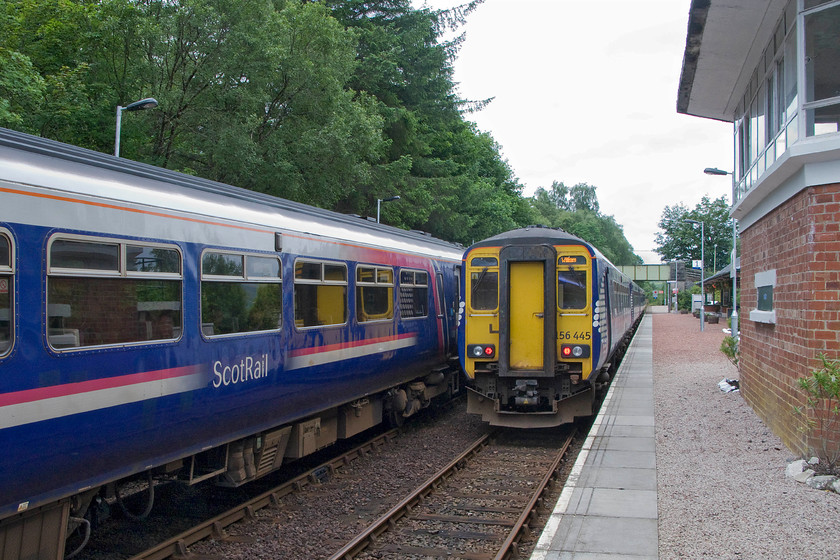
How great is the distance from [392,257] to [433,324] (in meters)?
2.18

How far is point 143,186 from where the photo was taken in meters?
5.54

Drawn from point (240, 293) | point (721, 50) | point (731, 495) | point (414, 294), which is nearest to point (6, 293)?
point (240, 293)

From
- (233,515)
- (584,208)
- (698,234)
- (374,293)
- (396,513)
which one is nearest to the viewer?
(233,515)

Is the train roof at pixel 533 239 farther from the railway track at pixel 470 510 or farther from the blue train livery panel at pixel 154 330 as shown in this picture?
the railway track at pixel 470 510

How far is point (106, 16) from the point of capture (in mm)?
14508

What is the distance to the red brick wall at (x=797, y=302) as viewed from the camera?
288 inches

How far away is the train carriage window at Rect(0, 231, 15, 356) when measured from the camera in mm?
4199

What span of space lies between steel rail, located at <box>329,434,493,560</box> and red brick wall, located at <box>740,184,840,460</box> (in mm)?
3988

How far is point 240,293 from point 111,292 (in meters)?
1.61

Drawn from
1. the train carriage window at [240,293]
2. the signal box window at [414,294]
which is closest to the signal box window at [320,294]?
the train carriage window at [240,293]

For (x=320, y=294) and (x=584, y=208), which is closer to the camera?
(x=320, y=294)

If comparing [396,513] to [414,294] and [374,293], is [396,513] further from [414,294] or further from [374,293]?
[414,294]

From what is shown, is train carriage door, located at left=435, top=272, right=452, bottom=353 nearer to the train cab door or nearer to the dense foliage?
the train cab door

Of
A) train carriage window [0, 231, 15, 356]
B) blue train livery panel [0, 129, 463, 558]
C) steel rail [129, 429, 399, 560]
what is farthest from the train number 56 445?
train carriage window [0, 231, 15, 356]
